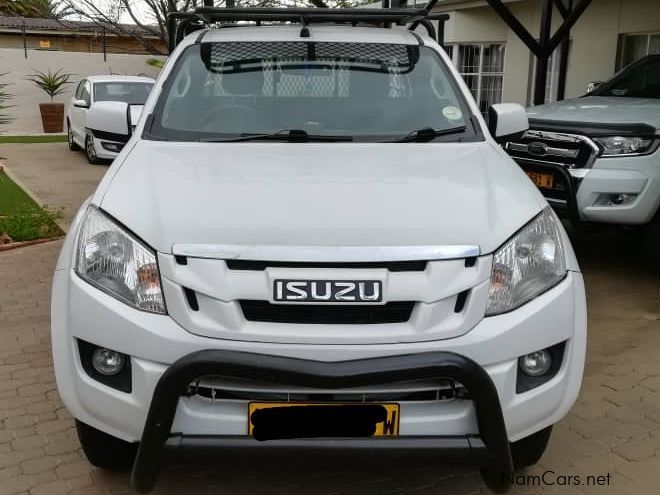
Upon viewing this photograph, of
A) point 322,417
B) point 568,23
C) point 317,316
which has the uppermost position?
point 568,23

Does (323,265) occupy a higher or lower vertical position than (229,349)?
higher

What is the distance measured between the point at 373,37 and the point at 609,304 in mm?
2619

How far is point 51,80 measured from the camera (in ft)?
64.5

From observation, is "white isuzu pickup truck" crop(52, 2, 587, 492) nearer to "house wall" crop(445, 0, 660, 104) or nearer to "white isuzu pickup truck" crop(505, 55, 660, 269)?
"white isuzu pickup truck" crop(505, 55, 660, 269)

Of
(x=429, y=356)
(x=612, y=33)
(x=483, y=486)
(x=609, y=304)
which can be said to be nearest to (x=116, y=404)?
(x=429, y=356)

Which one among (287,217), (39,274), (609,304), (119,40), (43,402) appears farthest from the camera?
(119,40)

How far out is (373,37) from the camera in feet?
13.1

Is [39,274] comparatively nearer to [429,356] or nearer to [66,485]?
[66,485]

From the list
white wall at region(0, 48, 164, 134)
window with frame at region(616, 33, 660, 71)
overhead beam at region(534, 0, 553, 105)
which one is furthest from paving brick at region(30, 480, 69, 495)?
white wall at region(0, 48, 164, 134)

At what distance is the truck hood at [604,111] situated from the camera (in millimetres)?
5508

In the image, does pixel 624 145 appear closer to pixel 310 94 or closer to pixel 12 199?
pixel 310 94

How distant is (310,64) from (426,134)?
78cm

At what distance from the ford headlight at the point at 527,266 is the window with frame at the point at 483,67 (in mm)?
13121

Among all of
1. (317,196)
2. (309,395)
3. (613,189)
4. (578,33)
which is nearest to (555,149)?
(613,189)
